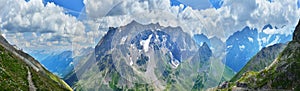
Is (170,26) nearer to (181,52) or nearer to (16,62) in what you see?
(181,52)

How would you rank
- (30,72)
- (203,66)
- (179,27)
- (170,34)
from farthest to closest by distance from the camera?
(30,72), (203,66), (170,34), (179,27)

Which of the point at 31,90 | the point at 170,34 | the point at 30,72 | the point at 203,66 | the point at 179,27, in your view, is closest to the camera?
the point at 179,27

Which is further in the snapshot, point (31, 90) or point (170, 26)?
point (31, 90)

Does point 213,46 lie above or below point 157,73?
above

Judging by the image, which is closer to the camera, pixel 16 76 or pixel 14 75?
pixel 16 76

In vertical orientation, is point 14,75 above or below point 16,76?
above

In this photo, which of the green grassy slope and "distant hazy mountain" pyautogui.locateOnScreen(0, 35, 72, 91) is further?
"distant hazy mountain" pyautogui.locateOnScreen(0, 35, 72, 91)

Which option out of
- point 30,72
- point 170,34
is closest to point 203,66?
point 170,34

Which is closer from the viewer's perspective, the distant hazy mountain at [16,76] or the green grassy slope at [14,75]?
the green grassy slope at [14,75]

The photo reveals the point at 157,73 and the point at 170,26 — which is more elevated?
the point at 170,26

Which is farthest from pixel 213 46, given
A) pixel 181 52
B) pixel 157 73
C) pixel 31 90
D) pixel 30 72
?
pixel 30 72
